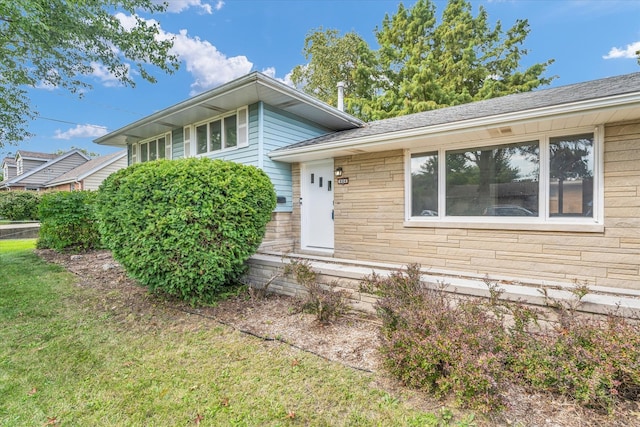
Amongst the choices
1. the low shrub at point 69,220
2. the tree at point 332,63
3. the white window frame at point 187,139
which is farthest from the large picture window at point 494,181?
the tree at point 332,63

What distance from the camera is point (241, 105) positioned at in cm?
720

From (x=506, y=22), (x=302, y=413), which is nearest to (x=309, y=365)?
(x=302, y=413)

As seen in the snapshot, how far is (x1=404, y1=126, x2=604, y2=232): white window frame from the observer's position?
4.16 metres

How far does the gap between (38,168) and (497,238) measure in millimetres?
34471

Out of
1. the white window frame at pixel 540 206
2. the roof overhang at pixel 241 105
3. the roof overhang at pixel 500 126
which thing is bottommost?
the white window frame at pixel 540 206

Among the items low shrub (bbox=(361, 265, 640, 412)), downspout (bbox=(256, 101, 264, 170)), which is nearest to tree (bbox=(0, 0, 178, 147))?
downspout (bbox=(256, 101, 264, 170))

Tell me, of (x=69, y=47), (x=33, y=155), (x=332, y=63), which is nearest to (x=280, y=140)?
(x=69, y=47)

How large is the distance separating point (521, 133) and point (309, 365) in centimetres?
460

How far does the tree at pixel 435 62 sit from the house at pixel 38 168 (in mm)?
25157

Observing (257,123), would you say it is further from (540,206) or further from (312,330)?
(540,206)

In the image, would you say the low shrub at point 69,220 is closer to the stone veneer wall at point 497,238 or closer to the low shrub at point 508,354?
the stone veneer wall at point 497,238

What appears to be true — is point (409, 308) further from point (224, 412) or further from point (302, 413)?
point (224, 412)

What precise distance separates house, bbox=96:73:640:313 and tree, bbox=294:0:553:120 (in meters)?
9.90

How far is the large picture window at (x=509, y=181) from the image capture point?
432cm
